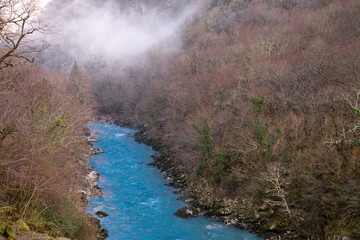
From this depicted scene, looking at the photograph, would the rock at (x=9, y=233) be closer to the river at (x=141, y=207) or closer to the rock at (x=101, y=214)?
the river at (x=141, y=207)

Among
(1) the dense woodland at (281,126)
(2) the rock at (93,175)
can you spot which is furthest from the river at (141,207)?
(1) the dense woodland at (281,126)

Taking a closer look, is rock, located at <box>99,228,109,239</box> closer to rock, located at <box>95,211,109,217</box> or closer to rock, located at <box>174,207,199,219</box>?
rock, located at <box>95,211,109,217</box>

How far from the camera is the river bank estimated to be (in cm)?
2046

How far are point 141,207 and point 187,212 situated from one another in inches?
172

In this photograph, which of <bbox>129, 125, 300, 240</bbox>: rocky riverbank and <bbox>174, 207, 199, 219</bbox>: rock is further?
<bbox>174, 207, 199, 219</bbox>: rock

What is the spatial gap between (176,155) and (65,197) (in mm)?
26185

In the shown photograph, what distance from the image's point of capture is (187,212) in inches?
919

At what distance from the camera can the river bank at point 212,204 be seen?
2046 centimetres

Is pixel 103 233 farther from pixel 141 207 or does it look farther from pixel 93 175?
pixel 93 175

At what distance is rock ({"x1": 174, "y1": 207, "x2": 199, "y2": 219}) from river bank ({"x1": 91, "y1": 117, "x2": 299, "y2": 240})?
0.70m

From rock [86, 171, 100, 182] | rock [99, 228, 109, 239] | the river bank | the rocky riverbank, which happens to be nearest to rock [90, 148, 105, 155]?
the river bank

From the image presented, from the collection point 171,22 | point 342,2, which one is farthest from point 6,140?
point 171,22

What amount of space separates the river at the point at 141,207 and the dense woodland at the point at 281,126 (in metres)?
3.00

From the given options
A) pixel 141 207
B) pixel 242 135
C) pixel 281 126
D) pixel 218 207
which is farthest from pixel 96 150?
pixel 281 126
